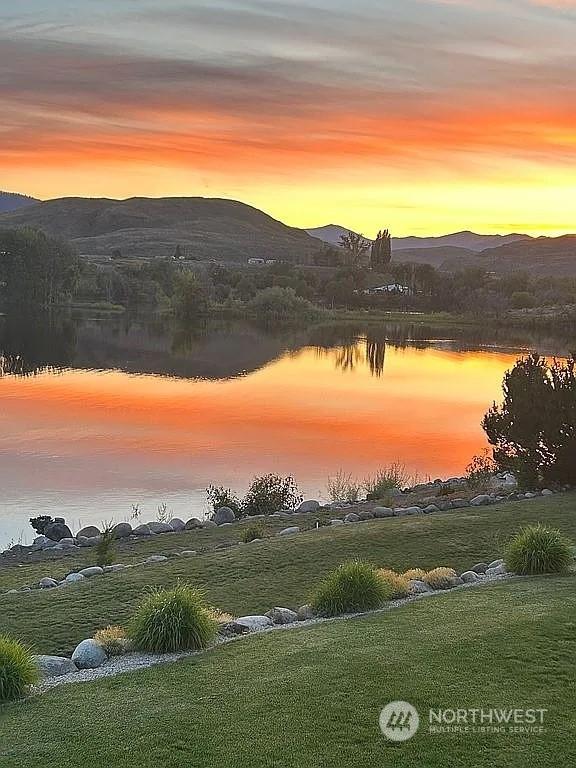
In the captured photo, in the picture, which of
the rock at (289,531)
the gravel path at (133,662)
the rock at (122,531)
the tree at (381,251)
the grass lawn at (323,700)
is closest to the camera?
the grass lawn at (323,700)

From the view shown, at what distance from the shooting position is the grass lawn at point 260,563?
386 inches

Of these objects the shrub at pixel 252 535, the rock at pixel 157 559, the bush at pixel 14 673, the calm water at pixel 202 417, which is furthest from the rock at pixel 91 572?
the calm water at pixel 202 417

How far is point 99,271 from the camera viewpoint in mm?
119375

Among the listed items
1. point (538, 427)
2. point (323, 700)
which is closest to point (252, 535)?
point (538, 427)

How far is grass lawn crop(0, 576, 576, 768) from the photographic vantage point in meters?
5.34

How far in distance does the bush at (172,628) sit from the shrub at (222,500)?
10.5 meters

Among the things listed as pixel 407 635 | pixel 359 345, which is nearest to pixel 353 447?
pixel 407 635

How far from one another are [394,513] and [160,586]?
20.8 ft

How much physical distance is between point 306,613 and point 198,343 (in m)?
60.1

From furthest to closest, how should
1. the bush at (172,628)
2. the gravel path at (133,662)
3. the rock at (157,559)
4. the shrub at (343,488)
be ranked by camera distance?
the shrub at (343,488), the rock at (157,559), the bush at (172,628), the gravel path at (133,662)

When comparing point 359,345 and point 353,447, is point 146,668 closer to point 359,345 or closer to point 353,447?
point 353,447

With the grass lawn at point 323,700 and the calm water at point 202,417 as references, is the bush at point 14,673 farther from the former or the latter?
the calm water at point 202,417

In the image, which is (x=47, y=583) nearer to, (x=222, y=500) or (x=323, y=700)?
(x=323, y=700)

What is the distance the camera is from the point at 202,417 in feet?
108
